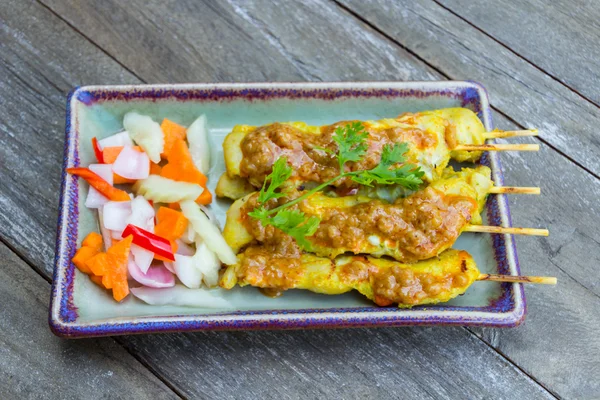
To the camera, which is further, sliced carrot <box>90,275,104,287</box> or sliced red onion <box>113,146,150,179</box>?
sliced red onion <box>113,146,150,179</box>

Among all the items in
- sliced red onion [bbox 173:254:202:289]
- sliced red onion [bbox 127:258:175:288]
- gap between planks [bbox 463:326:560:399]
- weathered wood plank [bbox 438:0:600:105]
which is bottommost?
sliced red onion [bbox 127:258:175:288]

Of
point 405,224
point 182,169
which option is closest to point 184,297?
point 182,169

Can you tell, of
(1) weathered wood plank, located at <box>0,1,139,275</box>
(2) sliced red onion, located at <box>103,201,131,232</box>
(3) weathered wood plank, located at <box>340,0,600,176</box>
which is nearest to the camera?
(2) sliced red onion, located at <box>103,201,131,232</box>

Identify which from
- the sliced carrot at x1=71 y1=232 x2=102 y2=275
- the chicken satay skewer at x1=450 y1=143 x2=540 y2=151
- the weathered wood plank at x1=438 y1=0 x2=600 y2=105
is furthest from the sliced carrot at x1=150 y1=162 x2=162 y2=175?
the weathered wood plank at x1=438 y1=0 x2=600 y2=105

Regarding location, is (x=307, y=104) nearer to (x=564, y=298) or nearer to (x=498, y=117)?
(x=498, y=117)

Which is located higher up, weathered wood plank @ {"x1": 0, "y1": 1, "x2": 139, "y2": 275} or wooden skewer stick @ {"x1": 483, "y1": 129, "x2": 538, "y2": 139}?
wooden skewer stick @ {"x1": 483, "y1": 129, "x2": 538, "y2": 139}

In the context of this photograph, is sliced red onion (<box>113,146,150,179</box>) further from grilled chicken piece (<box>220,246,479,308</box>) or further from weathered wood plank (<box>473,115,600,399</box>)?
weathered wood plank (<box>473,115,600,399</box>)

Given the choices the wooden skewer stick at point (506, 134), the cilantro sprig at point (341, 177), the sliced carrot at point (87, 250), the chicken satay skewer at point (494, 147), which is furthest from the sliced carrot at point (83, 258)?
the wooden skewer stick at point (506, 134)
